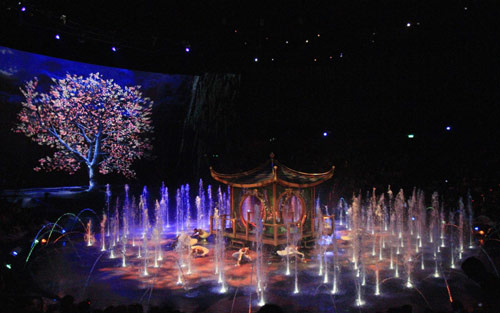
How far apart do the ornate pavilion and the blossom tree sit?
1026cm

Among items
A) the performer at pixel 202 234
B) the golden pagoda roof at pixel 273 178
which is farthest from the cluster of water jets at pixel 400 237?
the performer at pixel 202 234

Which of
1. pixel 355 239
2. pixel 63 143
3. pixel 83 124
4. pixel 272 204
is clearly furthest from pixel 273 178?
pixel 63 143

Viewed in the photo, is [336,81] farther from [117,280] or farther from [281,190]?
[117,280]

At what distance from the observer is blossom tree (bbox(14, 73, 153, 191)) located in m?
17.9

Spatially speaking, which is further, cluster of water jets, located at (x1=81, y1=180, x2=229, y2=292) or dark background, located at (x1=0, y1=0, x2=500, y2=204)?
dark background, located at (x1=0, y1=0, x2=500, y2=204)

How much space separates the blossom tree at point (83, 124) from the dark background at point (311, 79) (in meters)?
0.93

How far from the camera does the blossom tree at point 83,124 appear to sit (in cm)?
1788

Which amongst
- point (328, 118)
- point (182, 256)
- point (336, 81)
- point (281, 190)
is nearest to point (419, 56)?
point (336, 81)

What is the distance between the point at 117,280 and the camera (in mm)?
7969

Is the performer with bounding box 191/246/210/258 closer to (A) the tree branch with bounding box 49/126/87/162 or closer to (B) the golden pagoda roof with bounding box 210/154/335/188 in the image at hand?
(B) the golden pagoda roof with bounding box 210/154/335/188

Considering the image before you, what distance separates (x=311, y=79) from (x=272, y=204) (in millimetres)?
11914

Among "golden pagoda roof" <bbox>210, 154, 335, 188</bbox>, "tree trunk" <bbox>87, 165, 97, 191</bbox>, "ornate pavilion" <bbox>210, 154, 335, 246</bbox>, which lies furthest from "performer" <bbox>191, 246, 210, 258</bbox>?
"tree trunk" <bbox>87, 165, 97, 191</bbox>

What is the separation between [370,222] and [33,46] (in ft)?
55.1

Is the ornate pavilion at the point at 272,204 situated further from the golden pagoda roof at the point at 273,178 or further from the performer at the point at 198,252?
the performer at the point at 198,252
